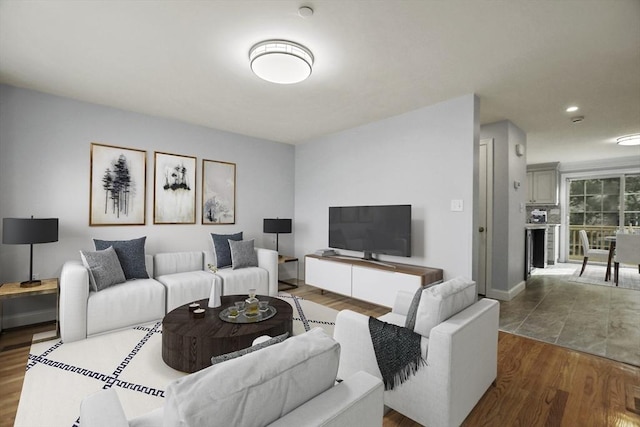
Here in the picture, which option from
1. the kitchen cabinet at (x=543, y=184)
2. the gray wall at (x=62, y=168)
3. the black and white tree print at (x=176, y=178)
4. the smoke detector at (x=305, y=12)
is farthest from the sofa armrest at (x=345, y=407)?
the kitchen cabinet at (x=543, y=184)

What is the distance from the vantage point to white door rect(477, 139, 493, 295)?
4.37 metres

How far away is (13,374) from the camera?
7.58 feet

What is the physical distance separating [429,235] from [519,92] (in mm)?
1821

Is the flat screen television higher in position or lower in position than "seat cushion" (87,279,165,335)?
higher

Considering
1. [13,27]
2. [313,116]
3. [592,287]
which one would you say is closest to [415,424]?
[313,116]

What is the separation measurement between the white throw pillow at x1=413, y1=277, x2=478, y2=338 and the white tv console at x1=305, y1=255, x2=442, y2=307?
56.1 inches

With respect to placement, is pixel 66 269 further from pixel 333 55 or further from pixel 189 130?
pixel 333 55

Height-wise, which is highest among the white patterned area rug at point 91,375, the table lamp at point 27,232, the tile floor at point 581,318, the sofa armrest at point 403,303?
the table lamp at point 27,232

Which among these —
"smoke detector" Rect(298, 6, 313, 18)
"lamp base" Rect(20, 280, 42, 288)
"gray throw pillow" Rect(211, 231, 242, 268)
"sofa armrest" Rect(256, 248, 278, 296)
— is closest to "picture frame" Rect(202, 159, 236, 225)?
"gray throw pillow" Rect(211, 231, 242, 268)

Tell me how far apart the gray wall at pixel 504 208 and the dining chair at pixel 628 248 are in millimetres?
2040

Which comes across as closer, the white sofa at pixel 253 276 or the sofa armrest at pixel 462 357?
the sofa armrest at pixel 462 357

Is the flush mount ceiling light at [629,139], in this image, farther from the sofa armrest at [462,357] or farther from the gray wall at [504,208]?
the sofa armrest at [462,357]

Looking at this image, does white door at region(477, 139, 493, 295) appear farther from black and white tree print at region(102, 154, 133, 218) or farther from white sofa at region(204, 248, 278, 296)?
black and white tree print at region(102, 154, 133, 218)

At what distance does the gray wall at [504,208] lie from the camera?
4.23 meters
